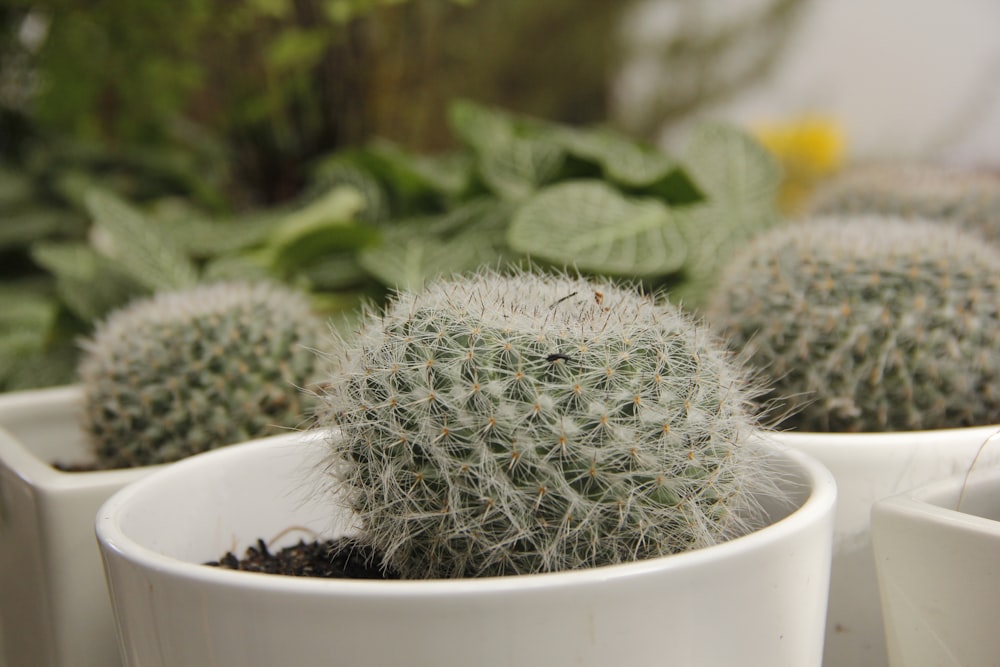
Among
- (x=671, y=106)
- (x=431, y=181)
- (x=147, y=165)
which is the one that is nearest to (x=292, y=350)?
(x=431, y=181)

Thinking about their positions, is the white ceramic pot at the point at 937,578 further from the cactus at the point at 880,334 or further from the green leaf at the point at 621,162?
the green leaf at the point at 621,162

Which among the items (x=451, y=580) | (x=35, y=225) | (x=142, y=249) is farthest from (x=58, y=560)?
(x=35, y=225)

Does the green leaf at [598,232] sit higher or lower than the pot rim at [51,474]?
higher

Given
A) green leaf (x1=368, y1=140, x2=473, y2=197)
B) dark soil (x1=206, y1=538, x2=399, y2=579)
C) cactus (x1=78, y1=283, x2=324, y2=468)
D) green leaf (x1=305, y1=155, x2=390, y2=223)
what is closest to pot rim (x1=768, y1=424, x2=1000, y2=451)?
dark soil (x1=206, y1=538, x2=399, y2=579)

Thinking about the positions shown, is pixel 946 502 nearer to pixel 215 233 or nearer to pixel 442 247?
pixel 442 247

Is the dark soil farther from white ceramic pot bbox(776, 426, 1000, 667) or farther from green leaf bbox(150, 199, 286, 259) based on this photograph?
green leaf bbox(150, 199, 286, 259)

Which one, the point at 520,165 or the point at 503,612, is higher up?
the point at 520,165

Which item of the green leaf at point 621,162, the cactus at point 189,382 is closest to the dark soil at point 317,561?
the cactus at point 189,382
